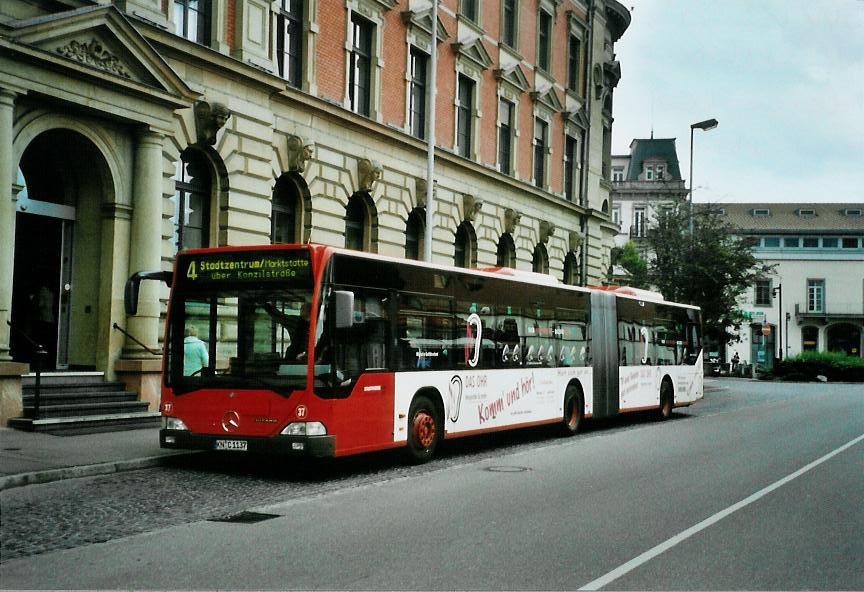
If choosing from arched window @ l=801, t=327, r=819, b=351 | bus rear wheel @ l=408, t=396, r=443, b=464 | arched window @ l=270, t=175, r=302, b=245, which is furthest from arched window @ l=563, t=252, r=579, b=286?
arched window @ l=801, t=327, r=819, b=351

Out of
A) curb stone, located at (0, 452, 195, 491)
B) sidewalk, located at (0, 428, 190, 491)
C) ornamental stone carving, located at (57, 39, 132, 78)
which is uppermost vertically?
ornamental stone carving, located at (57, 39, 132, 78)

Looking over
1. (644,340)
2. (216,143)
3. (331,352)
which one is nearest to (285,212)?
(216,143)

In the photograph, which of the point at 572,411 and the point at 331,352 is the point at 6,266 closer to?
the point at 331,352

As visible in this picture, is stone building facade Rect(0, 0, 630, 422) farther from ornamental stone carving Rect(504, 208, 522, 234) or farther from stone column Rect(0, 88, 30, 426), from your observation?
ornamental stone carving Rect(504, 208, 522, 234)

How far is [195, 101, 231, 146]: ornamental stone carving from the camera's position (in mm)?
19641

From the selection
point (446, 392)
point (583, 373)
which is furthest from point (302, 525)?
point (583, 373)

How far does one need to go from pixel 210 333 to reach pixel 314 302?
5.11 feet

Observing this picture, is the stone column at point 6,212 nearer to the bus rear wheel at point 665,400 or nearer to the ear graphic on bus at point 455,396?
the ear graphic on bus at point 455,396

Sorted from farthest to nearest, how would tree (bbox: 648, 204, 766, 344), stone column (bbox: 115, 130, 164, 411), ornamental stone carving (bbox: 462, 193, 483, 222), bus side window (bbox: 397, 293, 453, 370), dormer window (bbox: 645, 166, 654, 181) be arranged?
1. dormer window (bbox: 645, 166, 654, 181)
2. tree (bbox: 648, 204, 766, 344)
3. ornamental stone carving (bbox: 462, 193, 483, 222)
4. stone column (bbox: 115, 130, 164, 411)
5. bus side window (bbox: 397, 293, 453, 370)

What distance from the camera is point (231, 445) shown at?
12.1 metres

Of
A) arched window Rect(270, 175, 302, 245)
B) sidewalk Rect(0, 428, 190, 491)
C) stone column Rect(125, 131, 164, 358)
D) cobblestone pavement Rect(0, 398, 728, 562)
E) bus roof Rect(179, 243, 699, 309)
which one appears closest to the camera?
cobblestone pavement Rect(0, 398, 728, 562)

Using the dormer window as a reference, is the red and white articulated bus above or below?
below

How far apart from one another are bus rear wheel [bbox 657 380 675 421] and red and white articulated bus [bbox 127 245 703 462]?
330 inches

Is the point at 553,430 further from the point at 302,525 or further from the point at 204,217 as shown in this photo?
the point at 302,525
